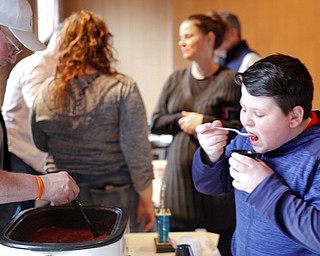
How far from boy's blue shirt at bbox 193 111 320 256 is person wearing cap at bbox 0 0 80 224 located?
32 cm

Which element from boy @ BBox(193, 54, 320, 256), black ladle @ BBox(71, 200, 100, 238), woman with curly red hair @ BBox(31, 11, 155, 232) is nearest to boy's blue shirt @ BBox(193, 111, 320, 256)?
boy @ BBox(193, 54, 320, 256)

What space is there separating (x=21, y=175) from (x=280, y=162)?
0.54 m

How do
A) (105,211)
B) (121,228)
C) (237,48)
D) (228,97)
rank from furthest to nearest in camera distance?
(237,48), (228,97), (105,211), (121,228)

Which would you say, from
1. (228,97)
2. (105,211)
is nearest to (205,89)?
(228,97)

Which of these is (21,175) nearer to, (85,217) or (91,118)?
(85,217)

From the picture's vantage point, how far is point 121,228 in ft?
3.43

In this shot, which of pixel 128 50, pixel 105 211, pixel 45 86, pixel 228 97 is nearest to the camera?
pixel 105 211

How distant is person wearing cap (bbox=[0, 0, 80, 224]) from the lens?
1034 millimetres

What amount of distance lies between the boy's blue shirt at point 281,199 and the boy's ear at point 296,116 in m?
0.03

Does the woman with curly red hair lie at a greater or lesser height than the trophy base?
greater

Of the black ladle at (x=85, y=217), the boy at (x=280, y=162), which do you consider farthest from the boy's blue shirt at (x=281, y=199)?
the black ladle at (x=85, y=217)

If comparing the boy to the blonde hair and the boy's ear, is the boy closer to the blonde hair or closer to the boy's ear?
the boy's ear

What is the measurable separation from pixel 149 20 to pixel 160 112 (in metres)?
2.33

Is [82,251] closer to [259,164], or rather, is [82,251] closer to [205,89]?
[259,164]
